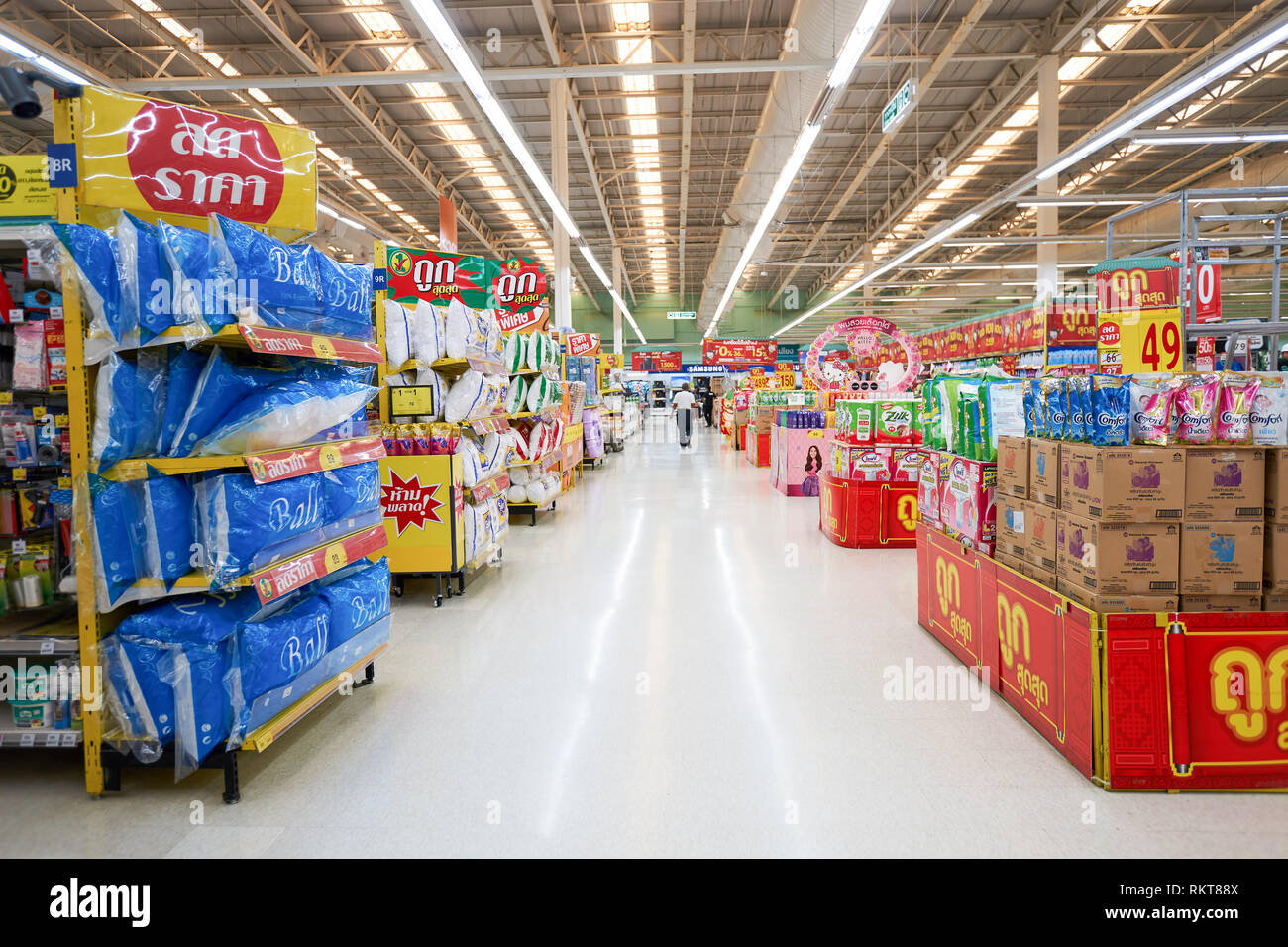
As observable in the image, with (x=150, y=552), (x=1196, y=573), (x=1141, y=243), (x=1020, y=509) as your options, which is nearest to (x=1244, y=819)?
(x=1196, y=573)

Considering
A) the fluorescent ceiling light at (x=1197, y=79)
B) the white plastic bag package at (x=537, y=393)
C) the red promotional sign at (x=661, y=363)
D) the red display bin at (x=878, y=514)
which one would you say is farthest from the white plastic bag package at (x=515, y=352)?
the red promotional sign at (x=661, y=363)

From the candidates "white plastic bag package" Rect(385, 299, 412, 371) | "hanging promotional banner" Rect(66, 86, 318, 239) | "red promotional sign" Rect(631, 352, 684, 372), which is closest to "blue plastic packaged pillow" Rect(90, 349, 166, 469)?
"hanging promotional banner" Rect(66, 86, 318, 239)

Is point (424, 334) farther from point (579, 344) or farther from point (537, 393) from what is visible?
point (579, 344)

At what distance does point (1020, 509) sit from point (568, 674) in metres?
2.31

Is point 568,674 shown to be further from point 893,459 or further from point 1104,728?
point 893,459

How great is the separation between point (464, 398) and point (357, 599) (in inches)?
99.5

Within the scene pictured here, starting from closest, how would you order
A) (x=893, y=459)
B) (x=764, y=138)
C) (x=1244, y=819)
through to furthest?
(x=1244, y=819) < (x=893, y=459) < (x=764, y=138)

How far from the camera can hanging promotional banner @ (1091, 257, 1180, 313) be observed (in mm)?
6422

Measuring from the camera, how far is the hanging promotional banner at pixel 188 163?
2447mm

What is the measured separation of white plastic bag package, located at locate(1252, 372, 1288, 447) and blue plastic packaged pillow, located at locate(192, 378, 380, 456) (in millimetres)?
3453

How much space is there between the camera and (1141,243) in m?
17.9

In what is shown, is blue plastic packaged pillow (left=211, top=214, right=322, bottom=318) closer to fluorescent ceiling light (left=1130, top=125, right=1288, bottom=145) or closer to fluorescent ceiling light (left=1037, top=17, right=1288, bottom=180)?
fluorescent ceiling light (left=1037, top=17, right=1288, bottom=180)

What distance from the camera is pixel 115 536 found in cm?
243

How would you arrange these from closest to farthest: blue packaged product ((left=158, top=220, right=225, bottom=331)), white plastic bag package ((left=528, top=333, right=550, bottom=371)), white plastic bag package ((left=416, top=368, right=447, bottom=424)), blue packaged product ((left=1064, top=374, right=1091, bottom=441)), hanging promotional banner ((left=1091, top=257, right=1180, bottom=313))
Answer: blue packaged product ((left=158, top=220, right=225, bottom=331)) → blue packaged product ((left=1064, top=374, right=1091, bottom=441)) → white plastic bag package ((left=416, top=368, right=447, bottom=424)) → hanging promotional banner ((left=1091, top=257, right=1180, bottom=313)) → white plastic bag package ((left=528, top=333, right=550, bottom=371))
